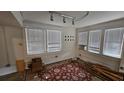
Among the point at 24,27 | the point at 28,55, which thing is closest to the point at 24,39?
the point at 24,27

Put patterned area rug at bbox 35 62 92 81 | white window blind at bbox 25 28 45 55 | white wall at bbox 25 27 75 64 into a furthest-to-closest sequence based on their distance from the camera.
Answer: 1. white wall at bbox 25 27 75 64
2. white window blind at bbox 25 28 45 55
3. patterned area rug at bbox 35 62 92 81

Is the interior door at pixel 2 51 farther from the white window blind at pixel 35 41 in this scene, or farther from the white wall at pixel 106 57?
the white wall at pixel 106 57

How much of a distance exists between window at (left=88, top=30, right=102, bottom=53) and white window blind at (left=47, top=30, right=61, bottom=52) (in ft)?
5.52

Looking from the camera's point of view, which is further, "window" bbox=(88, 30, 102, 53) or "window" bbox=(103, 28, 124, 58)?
"window" bbox=(88, 30, 102, 53)

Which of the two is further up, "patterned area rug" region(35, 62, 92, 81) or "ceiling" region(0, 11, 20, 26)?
"ceiling" region(0, 11, 20, 26)

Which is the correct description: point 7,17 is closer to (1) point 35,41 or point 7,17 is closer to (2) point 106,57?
(1) point 35,41

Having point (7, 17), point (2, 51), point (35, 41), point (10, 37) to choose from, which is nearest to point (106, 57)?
point (35, 41)

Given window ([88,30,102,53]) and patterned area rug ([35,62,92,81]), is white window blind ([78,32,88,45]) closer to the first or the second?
window ([88,30,102,53])

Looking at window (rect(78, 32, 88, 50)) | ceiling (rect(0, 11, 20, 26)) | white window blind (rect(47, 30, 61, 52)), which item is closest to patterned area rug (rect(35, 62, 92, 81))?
white window blind (rect(47, 30, 61, 52))

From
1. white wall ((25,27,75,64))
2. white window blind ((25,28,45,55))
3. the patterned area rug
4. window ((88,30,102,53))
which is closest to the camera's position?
the patterned area rug

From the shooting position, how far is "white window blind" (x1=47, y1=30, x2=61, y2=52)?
3.25m
